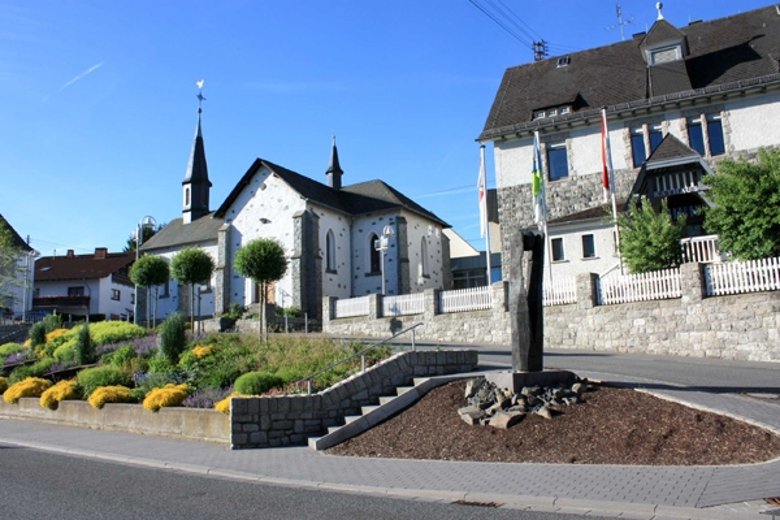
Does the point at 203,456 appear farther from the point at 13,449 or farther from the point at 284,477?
the point at 13,449

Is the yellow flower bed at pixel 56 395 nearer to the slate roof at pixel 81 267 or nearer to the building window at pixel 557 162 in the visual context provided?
Result: the building window at pixel 557 162

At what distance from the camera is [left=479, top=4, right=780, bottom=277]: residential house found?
30.0m

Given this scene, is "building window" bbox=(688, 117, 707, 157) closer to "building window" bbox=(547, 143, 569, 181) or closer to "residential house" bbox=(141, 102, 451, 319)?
"building window" bbox=(547, 143, 569, 181)

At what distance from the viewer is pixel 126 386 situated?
17.6 m

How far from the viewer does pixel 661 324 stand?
20453mm

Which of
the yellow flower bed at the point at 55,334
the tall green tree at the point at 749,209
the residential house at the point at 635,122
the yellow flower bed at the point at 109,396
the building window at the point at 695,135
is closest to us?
the yellow flower bed at the point at 109,396

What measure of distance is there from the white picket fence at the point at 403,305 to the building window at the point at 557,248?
27.0ft

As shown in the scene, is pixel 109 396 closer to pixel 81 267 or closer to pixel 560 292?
pixel 560 292

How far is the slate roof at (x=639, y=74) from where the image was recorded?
31281 millimetres

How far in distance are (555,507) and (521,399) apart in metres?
3.95

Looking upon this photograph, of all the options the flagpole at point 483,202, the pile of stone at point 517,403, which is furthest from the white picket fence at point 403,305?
the pile of stone at point 517,403

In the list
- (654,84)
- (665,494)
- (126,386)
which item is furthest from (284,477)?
(654,84)

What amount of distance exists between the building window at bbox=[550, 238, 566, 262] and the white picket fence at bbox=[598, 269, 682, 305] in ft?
31.0

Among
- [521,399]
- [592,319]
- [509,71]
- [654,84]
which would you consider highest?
[509,71]
